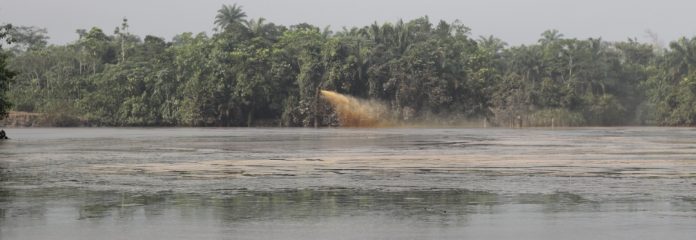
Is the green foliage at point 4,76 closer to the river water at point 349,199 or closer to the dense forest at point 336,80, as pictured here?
the river water at point 349,199

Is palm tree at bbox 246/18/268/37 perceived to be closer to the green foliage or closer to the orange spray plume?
the orange spray plume

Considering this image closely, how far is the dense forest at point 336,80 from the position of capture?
99.3 meters

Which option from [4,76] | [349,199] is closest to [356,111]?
[4,76]

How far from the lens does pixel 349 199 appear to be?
15.6 m

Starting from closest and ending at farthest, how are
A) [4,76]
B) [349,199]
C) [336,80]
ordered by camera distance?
[349,199]
[4,76]
[336,80]

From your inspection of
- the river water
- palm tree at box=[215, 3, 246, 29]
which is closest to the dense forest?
palm tree at box=[215, 3, 246, 29]

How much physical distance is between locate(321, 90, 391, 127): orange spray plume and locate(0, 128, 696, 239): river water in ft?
232

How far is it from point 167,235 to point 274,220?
74.0 inches

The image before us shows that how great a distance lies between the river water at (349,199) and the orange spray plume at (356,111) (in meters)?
70.8

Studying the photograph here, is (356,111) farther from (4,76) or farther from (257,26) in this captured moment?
(4,76)

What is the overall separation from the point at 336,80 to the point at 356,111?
563 cm

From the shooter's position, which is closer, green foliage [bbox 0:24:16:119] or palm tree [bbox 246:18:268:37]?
green foliage [bbox 0:24:16:119]

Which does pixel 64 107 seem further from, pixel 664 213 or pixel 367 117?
pixel 664 213

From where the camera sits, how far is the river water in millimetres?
11625
